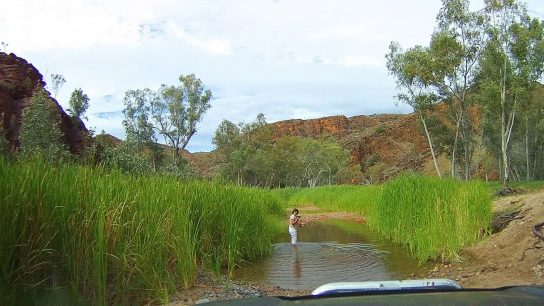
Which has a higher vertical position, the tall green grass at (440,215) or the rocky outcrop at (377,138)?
the rocky outcrop at (377,138)

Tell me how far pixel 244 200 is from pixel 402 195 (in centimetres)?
456

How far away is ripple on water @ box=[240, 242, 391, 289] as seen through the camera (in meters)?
9.89

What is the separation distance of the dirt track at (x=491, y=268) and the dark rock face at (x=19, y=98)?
51.6ft

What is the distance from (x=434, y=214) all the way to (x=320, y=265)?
2.89 metres

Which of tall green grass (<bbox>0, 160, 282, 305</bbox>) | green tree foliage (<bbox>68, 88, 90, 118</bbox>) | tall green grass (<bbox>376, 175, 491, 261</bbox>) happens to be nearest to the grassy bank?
tall green grass (<bbox>376, 175, 491, 261</bbox>)

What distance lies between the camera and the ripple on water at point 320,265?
9891mm

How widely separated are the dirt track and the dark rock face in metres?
15.7

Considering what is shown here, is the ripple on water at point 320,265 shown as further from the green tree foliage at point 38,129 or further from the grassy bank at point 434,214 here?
the green tree foliage at point 38,129

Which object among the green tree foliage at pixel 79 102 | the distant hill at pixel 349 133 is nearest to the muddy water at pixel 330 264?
the distant hill at pixel 349 133

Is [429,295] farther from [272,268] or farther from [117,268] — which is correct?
[272,268]

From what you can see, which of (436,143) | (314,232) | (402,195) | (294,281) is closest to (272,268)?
(294,281)

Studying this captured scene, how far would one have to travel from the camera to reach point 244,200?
11812 millimetres

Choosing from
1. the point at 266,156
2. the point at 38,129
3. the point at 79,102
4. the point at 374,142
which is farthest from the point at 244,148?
the point at 374,142

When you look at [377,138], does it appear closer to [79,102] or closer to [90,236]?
[79,102]
